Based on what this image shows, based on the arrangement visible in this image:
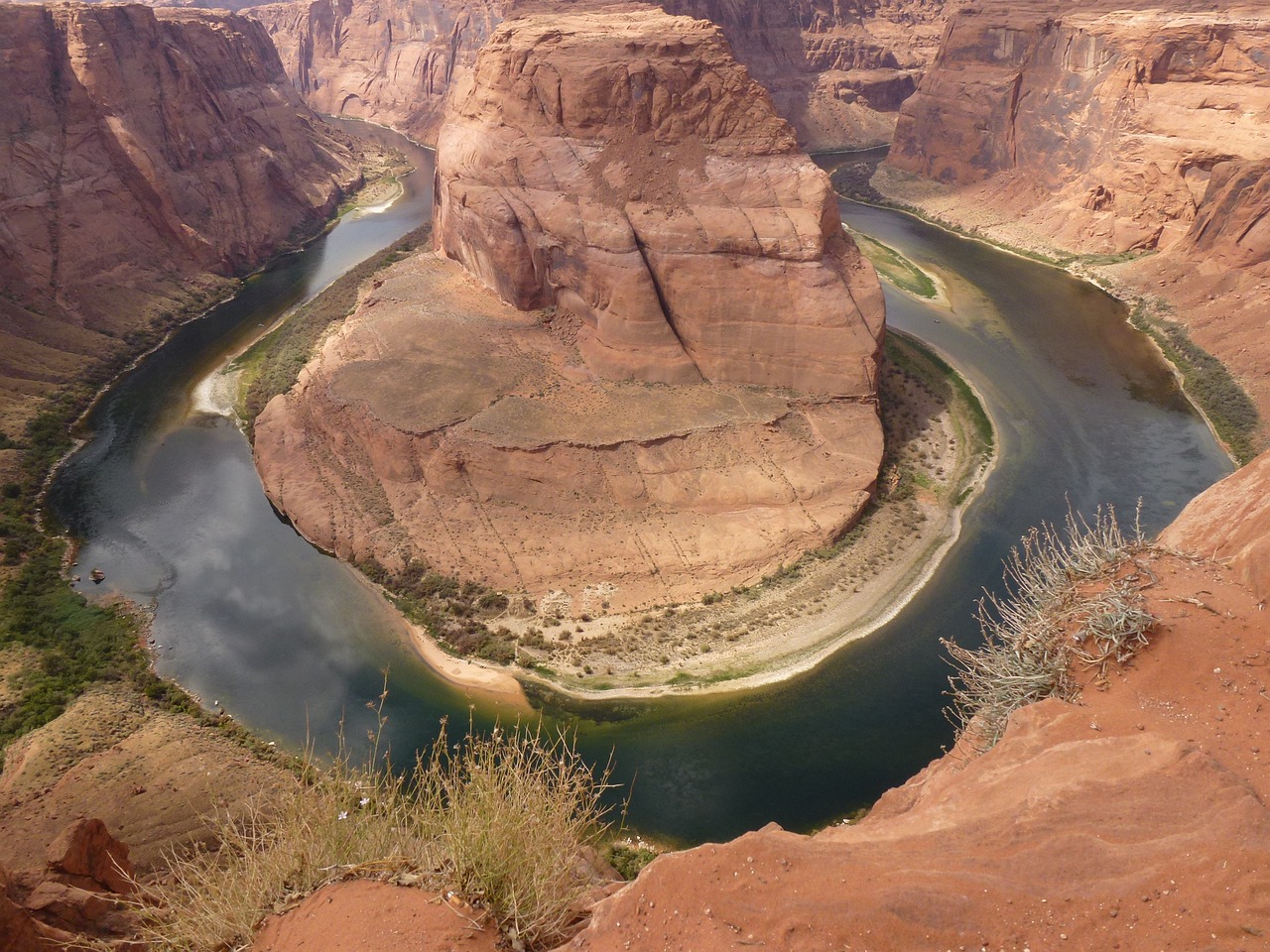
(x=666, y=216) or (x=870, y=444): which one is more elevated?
(x=666, y=216)

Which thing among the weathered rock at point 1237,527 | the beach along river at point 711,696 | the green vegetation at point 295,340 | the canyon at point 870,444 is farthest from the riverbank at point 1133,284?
the green vegetation at point 295,340

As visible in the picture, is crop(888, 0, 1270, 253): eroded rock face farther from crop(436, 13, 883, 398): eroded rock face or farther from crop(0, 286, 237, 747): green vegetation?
crop(0, 286, 237, 747): green vegetation

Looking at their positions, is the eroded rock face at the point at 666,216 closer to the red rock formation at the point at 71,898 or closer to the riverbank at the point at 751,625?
the riverbank at the point at 751,625

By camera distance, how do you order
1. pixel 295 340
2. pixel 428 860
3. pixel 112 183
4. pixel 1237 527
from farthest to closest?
pixel 112 183
pixel 295 340
pixel 1237 527
pixel 428 860

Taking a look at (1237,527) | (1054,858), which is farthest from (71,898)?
(1237,527)

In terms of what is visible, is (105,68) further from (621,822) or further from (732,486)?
(621,822)

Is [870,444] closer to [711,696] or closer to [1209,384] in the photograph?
[711,696]

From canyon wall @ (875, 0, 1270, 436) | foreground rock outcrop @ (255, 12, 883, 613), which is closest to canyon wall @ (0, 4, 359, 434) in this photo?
foreground rock outcrop @ (255, 12, 883, 613)

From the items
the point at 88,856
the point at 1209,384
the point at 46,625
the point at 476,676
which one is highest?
the point at 1209,384
